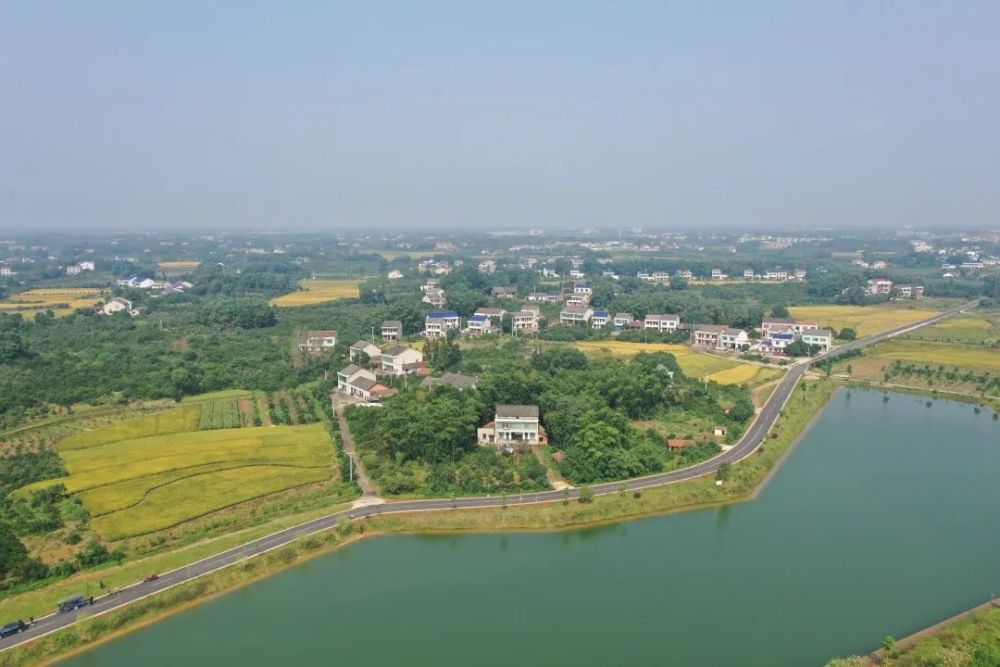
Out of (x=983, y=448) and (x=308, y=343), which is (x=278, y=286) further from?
(x=983, y=448)

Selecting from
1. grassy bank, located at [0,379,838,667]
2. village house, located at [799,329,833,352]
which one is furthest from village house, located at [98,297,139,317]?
village house, located at [799,329,833,352]

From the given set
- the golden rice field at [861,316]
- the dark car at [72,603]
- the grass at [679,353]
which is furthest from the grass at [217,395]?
the golden rice field at [861,316]

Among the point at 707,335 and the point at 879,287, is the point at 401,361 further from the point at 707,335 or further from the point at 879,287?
the point at 879,287

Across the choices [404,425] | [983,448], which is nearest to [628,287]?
[983,448]

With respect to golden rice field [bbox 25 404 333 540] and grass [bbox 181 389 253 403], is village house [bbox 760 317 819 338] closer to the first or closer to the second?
golden rice field [bbox 25 404 333 540]

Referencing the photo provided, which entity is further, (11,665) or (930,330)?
(930,330)
